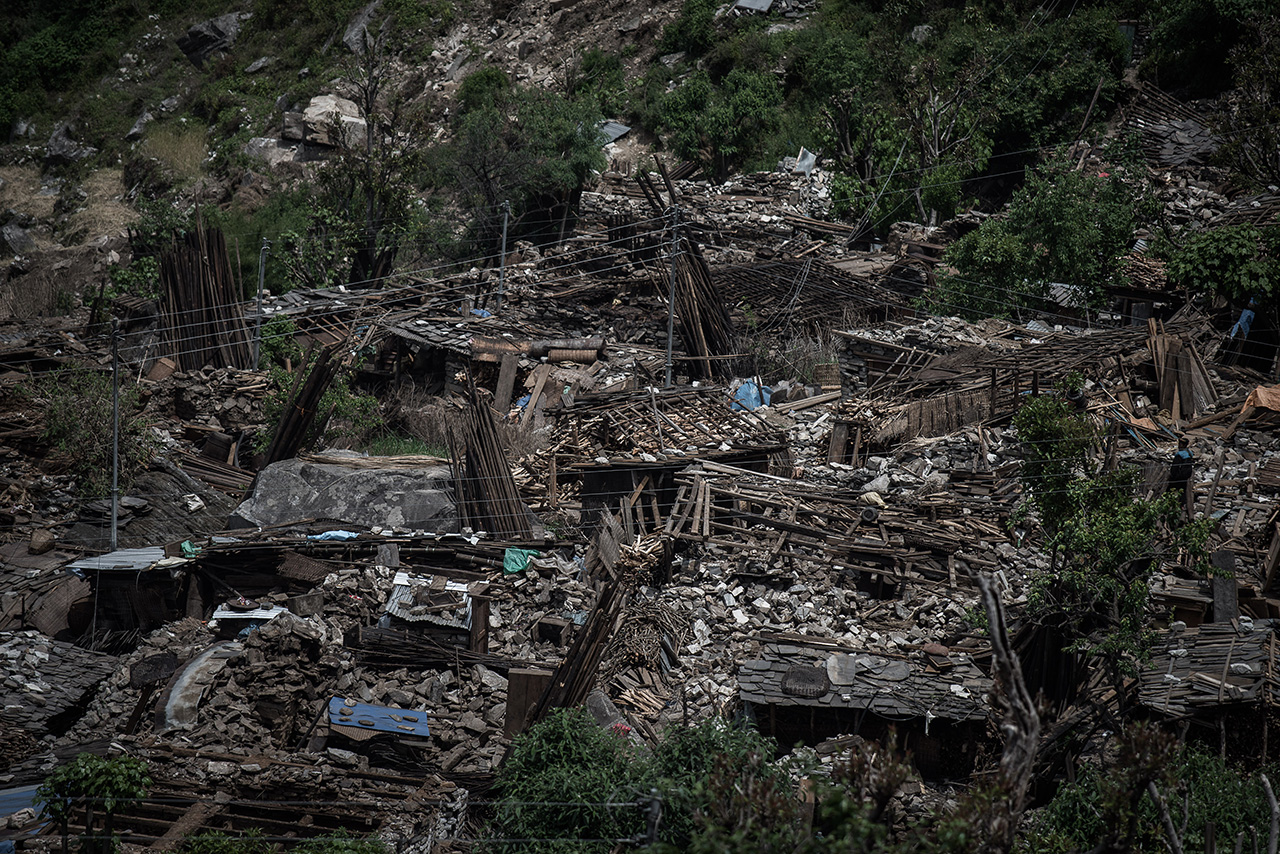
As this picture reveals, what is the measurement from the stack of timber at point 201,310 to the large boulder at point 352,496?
6.01 m

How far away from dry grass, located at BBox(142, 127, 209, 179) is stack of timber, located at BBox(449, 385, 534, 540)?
2397 centimetres

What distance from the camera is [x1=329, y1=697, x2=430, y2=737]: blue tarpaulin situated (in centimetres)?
1148

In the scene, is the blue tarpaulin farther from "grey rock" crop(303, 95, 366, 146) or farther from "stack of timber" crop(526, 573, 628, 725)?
"grey rock" crop(303, 95, 366, 146)

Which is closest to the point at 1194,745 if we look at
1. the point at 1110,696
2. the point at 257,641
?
the point at 1110,696

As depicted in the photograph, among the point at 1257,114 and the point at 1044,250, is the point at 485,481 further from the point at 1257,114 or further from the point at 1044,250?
the point at 1257,114

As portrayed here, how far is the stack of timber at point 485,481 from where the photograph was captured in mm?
15367

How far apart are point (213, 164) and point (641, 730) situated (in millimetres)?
30255

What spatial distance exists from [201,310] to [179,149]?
17206mm

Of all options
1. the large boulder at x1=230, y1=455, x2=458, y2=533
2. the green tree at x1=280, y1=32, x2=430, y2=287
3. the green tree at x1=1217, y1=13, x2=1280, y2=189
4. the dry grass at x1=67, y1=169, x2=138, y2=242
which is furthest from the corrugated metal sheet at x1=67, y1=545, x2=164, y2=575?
the green tree at x1=1217, y1=13, x2=1280, y2=189

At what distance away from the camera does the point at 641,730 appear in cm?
1138

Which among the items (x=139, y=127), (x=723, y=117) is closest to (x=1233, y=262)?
(x=723, y=117)

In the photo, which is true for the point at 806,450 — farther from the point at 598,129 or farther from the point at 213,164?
the point at 213,164

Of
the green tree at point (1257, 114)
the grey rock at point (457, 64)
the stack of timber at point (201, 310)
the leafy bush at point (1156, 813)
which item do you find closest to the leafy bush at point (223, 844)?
the leafy bush at point (1156, 813)

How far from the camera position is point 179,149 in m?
35.7
